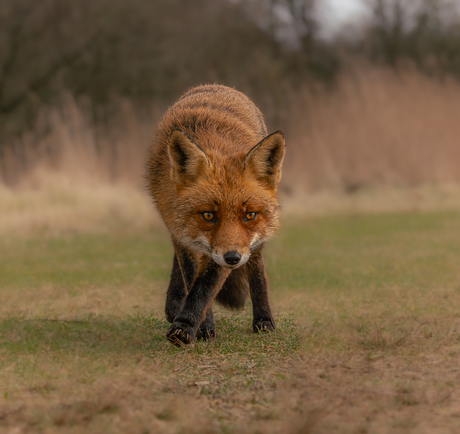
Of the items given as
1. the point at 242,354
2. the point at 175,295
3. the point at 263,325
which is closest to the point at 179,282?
the point at 175,295

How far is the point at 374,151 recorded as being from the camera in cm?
1551

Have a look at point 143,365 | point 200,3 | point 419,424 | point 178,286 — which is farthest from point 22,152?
point 200,3

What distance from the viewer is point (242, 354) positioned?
4121mm

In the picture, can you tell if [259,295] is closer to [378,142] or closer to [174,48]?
[378,142]

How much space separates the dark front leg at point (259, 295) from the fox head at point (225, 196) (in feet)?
1.98

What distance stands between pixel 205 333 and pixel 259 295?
609 mm

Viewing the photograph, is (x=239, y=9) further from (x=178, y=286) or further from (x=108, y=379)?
(x=108, y=379)

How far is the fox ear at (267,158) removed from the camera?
13.8ft

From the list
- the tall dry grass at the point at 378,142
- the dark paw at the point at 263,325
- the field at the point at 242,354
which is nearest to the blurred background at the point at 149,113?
the tall dry grass at the point at 378,142

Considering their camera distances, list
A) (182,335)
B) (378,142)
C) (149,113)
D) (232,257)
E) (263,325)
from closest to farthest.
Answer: (232,257), (182,335), (263,325), (378,142), (149,113)

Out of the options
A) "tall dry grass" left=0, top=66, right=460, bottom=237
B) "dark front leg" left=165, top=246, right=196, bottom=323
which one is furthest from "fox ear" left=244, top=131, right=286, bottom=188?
"tall dry grass" left=0, top=66, right=460, bottom=237

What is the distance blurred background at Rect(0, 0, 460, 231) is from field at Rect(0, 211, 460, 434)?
4904 mm

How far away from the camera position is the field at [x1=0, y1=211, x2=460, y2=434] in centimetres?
292

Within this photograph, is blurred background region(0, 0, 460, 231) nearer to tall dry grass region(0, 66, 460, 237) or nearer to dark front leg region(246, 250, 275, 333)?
tall dry grass region(0, 66, 460, 237)
